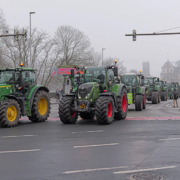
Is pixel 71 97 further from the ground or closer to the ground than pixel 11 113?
further from the ground

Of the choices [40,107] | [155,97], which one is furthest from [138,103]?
[155,97]

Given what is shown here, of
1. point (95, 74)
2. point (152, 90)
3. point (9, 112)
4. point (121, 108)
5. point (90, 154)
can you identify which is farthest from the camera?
point (152, 90)

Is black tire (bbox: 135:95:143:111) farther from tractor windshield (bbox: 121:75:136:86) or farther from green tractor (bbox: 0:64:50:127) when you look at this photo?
green tractor (bbox: 0:64:50:127)

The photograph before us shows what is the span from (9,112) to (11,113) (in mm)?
95

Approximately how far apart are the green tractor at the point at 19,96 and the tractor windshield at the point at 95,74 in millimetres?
2327

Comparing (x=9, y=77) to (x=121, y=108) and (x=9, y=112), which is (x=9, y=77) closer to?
(x=9, y=112)

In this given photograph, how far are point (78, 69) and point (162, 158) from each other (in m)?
10.1

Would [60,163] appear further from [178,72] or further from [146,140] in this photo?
[178,72]

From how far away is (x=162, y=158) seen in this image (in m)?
8.09

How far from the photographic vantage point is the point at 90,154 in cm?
862

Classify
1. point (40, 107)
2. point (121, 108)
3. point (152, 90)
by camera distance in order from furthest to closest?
point (152, 90), point (40, 107), point (121, 108)

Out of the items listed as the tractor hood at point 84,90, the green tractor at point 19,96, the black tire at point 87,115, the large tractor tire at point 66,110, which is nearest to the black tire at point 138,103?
the black tire at point 87,115

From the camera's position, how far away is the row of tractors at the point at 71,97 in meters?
14.9

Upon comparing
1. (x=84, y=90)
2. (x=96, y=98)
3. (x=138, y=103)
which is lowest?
(x=138, y=103)
